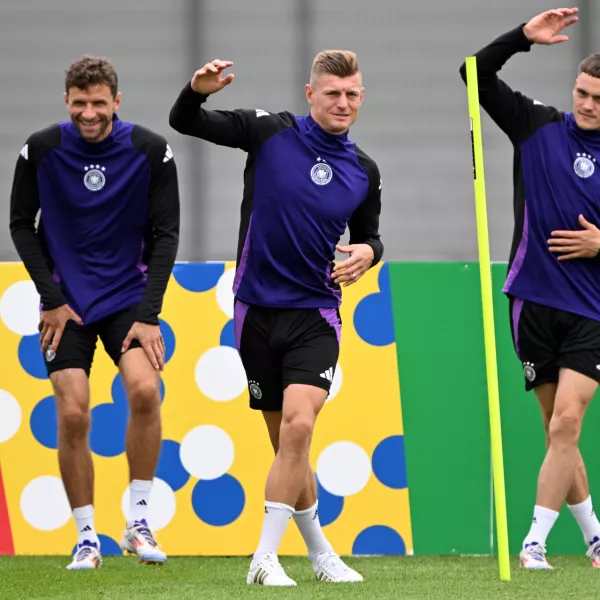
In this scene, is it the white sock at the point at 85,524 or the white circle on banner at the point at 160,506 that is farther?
the white circle on banner at the point at 160,506

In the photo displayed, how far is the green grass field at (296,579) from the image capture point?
4.19m

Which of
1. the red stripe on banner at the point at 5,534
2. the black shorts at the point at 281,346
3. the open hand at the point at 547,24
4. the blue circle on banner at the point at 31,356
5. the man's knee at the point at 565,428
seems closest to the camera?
the black shorts at the point at 281,346

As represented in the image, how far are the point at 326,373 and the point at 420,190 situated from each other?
302cm

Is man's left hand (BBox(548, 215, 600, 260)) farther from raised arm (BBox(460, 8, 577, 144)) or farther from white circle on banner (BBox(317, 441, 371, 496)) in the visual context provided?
white circle on banner (BBox(317, 441, 371, 496))

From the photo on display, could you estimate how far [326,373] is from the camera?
455 cm

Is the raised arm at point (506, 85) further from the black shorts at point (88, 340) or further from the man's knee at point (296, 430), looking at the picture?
the black shorts at point (88, 340)

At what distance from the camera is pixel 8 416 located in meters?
5.99

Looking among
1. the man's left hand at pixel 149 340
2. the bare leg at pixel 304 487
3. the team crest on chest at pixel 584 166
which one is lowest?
the bare leg at pixel 304 487

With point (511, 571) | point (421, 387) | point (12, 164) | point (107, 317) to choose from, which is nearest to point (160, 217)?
point (107, 317)

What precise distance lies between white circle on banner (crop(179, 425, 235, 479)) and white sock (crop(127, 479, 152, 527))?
70 centimetres

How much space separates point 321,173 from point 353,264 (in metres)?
0.40

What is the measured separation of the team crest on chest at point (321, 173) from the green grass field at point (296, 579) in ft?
4.50

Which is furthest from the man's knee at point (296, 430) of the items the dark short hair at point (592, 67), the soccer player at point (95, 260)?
the dark short hair at point (592, 67)

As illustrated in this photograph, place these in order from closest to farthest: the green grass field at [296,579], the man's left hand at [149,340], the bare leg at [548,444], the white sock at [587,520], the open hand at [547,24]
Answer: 1. the green grass field at [296,579]
2. the open hand at [547,24]
3. the man's left hand at [149,340]
4. the bare leg at [548,444]
5. the white sock at [587,520]
